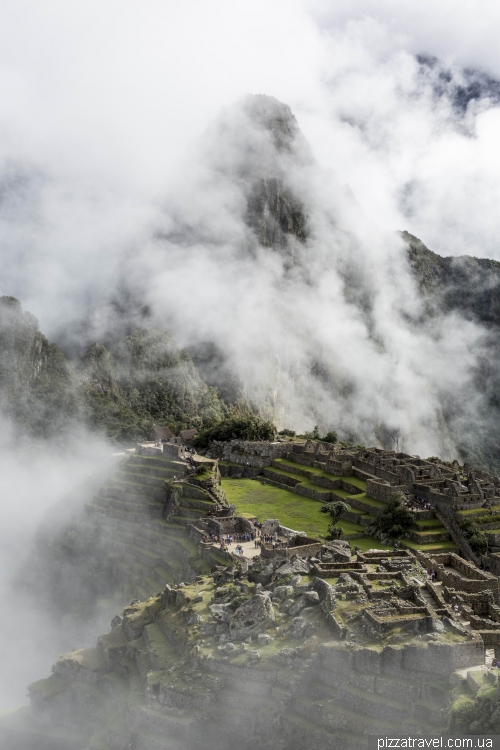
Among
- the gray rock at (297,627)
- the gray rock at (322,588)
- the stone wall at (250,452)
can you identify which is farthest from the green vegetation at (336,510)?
the gray rock at (297,627)

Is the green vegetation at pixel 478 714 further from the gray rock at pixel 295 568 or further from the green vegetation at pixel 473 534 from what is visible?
the green vegetation at pixel 473 534

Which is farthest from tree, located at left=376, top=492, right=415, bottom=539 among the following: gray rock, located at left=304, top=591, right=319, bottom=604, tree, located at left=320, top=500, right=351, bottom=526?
gray rock, located at left=304, top=591, right=319, bottom=604

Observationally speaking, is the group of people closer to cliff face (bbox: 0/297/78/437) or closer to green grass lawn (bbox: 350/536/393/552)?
green grass lawn (bbox: 350/536/393/552)

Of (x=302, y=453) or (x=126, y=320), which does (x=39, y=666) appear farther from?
(x=126, y=320)

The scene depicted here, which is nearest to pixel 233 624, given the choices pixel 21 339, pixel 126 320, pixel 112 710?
pixel 112 710

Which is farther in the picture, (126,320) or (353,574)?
(126,320)

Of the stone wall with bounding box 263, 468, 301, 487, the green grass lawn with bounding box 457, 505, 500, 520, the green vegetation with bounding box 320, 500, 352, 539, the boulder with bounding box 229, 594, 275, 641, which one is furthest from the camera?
the stone wall with bounding box 263, 468, 301, 487

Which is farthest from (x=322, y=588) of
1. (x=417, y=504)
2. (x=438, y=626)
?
(x=417, y=504)
